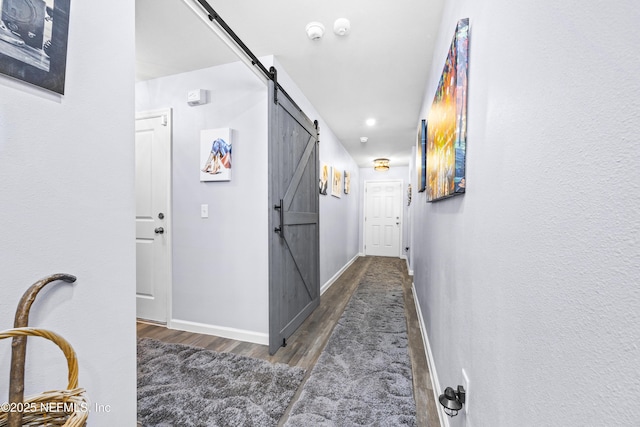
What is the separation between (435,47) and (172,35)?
2087mm

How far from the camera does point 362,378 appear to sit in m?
1.75

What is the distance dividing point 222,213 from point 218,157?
507 mm

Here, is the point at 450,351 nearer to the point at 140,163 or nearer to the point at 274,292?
the point at 274,292

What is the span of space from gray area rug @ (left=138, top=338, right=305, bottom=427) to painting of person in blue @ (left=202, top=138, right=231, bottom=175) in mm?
1532

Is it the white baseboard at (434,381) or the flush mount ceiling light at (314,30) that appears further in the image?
the flush mount ceiling light at (314,30)

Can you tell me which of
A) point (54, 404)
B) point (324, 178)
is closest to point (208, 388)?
point (54, 404)

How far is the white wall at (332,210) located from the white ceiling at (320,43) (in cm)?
13

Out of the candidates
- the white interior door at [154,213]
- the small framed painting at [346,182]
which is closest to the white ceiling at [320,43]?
the white interior door at [154,213]

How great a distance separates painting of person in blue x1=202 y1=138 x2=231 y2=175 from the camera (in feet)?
7.68

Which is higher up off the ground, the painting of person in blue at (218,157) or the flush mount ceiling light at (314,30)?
the flush mount ceiling light at (314,30)

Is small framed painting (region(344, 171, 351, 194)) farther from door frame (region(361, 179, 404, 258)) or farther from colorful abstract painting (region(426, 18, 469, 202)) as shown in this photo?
colorful abstract painting (region(426, 18, 469, 202))

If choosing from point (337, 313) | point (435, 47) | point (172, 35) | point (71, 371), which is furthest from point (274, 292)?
point (435, 47)

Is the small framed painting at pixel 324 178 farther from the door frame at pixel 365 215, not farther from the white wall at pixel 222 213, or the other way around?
the door frame at pixel 365 215

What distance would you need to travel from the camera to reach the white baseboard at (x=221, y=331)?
2.29 m
